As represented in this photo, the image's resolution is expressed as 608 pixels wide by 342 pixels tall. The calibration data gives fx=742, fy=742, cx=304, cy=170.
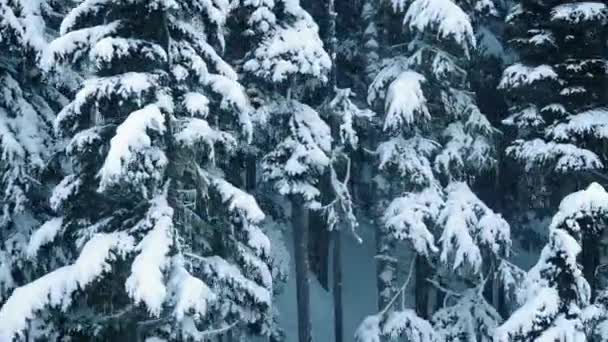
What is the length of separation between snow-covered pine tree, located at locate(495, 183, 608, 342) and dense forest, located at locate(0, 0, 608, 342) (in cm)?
4

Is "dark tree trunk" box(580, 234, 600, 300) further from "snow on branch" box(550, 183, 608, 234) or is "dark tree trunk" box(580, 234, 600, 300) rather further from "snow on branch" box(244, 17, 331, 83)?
"snow on branch" box(244, 17, 331, 83)

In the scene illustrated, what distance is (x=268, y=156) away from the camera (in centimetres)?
1952

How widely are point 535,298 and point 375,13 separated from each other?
488 inches

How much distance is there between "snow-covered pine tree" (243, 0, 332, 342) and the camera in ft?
60.4

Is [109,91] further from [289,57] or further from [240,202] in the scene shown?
[289,57]

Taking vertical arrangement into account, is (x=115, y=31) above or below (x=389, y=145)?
above

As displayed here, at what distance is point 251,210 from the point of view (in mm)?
12891

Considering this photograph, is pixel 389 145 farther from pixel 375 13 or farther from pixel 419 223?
pixel 375 13

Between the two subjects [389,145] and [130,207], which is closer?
[130,207]

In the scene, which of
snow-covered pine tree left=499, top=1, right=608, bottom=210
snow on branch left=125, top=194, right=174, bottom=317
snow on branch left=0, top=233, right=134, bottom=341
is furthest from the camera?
snow-covered pine tree left=499, top=1, right=608, bottom=210

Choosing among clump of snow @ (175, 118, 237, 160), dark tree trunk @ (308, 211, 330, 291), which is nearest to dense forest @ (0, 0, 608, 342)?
clump of snow @ (175, 118, 237, 160)

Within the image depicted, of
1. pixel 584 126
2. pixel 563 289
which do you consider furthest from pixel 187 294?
pixel 584 126

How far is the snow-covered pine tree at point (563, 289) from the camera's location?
12234mm

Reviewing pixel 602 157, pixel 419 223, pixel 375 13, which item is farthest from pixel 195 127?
pixel 375 13
